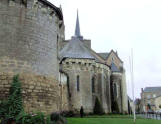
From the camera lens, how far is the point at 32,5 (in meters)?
13.9

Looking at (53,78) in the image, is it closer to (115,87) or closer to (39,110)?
(39,110)

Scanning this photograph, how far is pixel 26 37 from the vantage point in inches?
528

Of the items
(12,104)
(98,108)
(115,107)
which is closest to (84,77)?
(98,108)

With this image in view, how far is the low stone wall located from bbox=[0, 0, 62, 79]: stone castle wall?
1.25 feet

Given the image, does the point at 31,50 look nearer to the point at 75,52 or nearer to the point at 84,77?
the point at 84,77

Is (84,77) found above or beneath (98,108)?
A: above

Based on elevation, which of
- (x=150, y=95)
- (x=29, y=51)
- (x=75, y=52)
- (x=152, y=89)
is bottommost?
(x=150, y=95)

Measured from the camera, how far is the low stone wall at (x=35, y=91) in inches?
489

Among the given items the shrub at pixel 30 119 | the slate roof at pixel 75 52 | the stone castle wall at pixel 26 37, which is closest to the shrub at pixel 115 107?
the slate roof at pixel 75 52

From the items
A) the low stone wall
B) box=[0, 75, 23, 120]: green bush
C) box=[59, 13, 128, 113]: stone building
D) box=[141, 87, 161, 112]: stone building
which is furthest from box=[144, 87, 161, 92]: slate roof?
box=[0, 75, 23, 120]: green bush

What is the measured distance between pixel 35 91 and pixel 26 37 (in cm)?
306

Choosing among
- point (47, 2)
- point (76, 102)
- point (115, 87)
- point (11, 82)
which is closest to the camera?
point (11, 82)

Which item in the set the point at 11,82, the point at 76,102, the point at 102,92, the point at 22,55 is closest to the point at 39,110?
the point at 11,82

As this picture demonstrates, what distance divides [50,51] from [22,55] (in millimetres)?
2278
